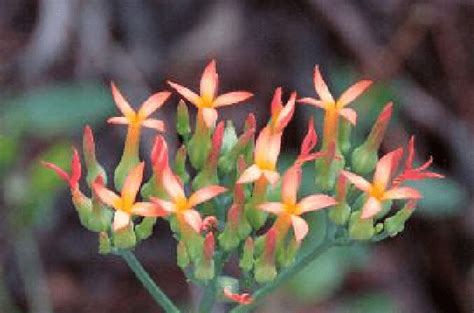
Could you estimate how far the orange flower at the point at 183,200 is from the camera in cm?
324

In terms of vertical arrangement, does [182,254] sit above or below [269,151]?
below

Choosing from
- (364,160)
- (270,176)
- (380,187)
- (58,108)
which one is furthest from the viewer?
(58,108)

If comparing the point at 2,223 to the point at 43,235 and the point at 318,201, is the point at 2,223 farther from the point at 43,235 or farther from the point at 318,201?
the point at 318,201

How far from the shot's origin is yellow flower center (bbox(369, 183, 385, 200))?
3.40m

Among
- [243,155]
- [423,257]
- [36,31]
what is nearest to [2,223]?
[36,31]

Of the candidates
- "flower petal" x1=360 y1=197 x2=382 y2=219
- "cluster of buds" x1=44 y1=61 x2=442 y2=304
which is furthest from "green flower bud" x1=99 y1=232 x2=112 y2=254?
"flower petal" x1=360 y1=197 x2=382 y2=219

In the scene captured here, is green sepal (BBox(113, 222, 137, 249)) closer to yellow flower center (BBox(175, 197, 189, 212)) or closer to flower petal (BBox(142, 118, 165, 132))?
yellow flower center (BBox(175, 197, 189, 212))

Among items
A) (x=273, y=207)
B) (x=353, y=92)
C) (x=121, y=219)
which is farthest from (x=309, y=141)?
(x=121, y=219)

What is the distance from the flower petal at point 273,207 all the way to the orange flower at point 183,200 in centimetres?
11

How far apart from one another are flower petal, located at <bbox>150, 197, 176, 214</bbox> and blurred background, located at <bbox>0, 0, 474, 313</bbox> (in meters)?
3.01

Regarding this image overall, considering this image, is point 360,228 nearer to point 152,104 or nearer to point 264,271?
point 264,271

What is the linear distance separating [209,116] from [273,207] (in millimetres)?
413

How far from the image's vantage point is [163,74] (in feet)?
22.0

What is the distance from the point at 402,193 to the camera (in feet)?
11.0
